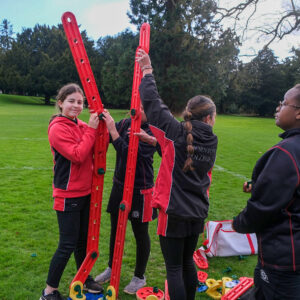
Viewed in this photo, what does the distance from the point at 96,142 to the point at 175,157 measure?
0.93m

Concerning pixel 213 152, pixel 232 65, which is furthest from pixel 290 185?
pixel 232 65

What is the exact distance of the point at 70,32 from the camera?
9.29ft

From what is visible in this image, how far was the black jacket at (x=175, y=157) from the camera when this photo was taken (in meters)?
2.47

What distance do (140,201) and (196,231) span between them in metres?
0.87

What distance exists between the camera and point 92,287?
11.2 feet

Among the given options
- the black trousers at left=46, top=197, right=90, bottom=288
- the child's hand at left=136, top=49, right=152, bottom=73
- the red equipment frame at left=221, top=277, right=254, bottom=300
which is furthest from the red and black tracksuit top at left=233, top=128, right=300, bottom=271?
the black trousers at left=46, top=197, right=90, bottom=288

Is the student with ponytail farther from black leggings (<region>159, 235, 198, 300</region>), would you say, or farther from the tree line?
the tree line

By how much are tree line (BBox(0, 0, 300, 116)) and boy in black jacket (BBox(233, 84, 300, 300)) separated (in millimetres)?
18012

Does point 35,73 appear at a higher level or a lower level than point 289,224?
higher

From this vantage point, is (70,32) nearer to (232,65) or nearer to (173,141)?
(173,141)

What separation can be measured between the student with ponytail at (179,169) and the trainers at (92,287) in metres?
1.08

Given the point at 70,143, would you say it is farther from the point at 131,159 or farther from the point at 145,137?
the point at 145,137

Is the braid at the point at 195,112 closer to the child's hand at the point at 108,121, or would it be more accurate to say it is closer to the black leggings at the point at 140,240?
the child's hand at the point at 108,121

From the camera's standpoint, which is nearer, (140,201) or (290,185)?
(290,185)
